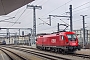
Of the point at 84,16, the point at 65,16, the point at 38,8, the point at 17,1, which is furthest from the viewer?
the point at 38,8

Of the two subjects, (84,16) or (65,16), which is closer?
(65,16)

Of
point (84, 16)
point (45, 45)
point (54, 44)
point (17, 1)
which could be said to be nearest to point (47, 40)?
point (45, 45)

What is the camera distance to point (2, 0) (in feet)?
44.9

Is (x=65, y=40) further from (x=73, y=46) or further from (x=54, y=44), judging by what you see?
(x=54, y=44)

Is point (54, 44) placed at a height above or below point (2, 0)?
below

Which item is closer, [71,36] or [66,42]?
[66,42]

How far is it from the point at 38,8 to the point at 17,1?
4148cm

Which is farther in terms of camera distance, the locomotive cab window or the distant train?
the locomotive cab window

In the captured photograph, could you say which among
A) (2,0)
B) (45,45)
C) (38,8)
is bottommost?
(45,45)

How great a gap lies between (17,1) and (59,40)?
17.6m

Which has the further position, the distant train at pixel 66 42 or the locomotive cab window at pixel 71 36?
the locomotive cab window at pixel 71 36

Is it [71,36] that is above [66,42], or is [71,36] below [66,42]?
above

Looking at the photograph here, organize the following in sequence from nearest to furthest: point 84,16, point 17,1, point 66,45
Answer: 1. point 17,1
2. point 66,45
3. point 84,16

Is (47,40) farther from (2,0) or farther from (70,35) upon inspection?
(2,0)
